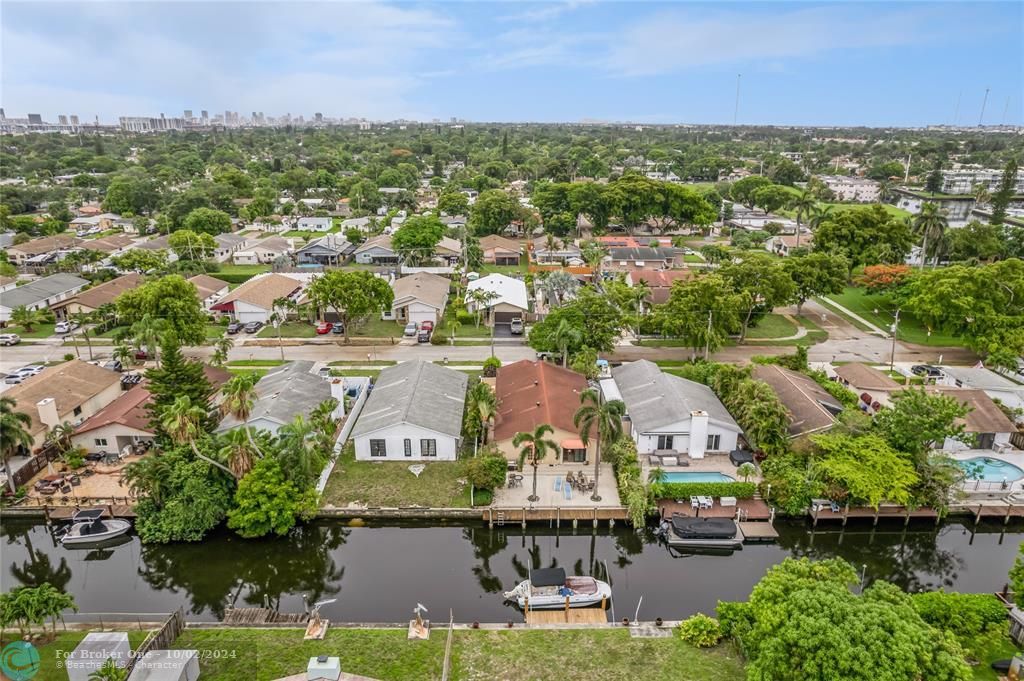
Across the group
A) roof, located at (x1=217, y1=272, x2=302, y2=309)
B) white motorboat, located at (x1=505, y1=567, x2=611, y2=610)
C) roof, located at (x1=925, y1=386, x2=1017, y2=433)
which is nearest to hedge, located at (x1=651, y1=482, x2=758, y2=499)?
white motorboat, located at (x1=505, y1=567, x2=611, y2=610)

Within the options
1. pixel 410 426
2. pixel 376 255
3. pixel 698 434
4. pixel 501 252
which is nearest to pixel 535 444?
pixel 410 426

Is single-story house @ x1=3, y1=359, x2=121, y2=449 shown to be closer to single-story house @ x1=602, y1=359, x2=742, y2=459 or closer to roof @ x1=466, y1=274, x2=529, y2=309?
roof @ x1=466, y1=274, x2=529, y2=309

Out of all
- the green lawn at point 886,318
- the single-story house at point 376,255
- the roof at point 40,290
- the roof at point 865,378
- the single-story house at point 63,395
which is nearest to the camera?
the single-story house at point 63,395

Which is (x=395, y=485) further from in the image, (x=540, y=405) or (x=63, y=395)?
(x=63, y=395)

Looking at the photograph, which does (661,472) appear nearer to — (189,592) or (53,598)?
(189,592)

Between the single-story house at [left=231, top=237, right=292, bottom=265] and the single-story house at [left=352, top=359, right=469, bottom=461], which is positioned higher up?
the single-story house at [left=231, top=237, right=292, bottom=265]

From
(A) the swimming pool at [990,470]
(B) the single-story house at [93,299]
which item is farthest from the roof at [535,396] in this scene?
(B) the single-story house at [93,299]

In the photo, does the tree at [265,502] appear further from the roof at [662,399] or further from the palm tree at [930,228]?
the palm tree at [930,228]
